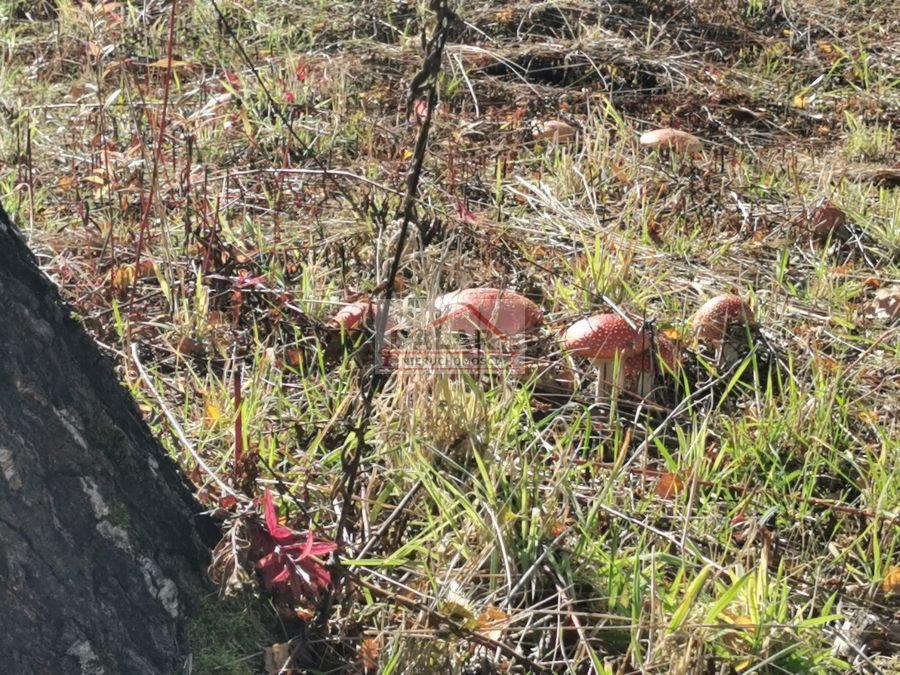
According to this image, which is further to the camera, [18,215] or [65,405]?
[18,215]

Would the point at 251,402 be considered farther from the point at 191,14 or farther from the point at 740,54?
the point at 740,54

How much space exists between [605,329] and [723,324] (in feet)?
1.35

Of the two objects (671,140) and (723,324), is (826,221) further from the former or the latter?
(723,324)

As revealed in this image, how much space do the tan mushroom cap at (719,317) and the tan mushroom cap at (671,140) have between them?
1528 millimetres

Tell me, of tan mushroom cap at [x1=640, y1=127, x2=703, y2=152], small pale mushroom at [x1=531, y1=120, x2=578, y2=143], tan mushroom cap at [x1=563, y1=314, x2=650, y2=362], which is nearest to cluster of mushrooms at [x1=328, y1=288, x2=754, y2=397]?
tan mushroom cap at [x1=563, y1=314, x2=650, y2=362]

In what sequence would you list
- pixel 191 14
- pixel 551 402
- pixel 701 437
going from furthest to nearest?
pixel 191 14
pixel 551 402
pixel 701 437

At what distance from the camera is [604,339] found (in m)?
2.90

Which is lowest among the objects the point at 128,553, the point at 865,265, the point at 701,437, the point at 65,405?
the point at 865,265

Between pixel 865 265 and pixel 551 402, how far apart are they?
1.51 meters

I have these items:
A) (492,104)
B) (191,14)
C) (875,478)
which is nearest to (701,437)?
(875,478)

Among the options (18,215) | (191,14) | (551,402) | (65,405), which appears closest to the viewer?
(65,405)

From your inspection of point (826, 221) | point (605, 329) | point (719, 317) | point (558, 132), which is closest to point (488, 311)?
point (605, 329)

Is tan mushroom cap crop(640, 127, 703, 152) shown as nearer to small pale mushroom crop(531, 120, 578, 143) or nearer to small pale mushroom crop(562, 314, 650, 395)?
small pale mushroom crop(531, 120, 578, 143)

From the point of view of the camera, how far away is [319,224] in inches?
149
